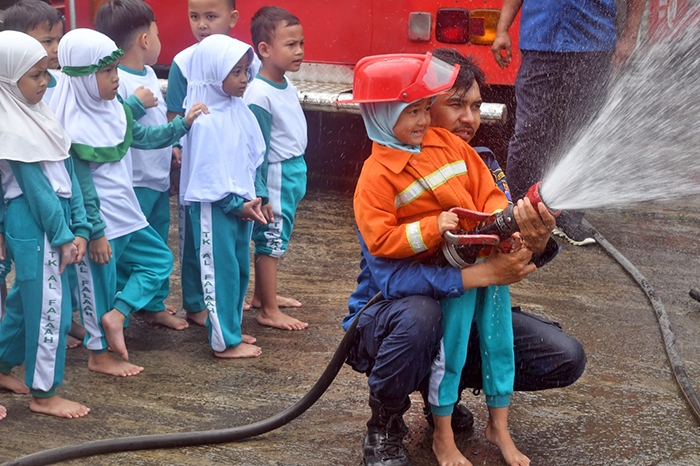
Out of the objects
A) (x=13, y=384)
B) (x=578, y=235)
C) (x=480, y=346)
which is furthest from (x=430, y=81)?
(x=578, y=235)

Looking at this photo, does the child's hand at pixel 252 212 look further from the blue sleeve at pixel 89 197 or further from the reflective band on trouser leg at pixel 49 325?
the reflective band on trouser leg at pixel 49 325

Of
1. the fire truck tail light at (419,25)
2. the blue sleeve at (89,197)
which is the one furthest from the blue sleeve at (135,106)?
the fire truck tail light at (419,25)

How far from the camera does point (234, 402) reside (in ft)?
11.1

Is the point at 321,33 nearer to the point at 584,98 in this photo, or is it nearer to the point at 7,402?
the point at 584,98

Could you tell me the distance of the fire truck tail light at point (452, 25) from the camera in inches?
227

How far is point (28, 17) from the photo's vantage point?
13.4 ft

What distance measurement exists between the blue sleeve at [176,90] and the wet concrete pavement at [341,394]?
1102 mm

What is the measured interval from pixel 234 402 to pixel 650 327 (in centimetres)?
220

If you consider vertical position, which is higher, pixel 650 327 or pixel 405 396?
pixel 405 396

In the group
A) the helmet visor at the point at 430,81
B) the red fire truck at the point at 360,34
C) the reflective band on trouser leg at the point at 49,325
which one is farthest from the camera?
the red fire truck at the point at 360,34

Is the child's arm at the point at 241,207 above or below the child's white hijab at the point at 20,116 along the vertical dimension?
below

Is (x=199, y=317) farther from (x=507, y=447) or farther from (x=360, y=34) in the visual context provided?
(x=360, y=34)

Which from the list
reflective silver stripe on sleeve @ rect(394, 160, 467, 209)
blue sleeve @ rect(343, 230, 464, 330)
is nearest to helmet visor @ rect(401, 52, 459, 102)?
reflective silver stripe on sleeve @ rect(394, 160, 467, 209)

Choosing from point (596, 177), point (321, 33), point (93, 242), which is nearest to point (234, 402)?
point (93, 242)
